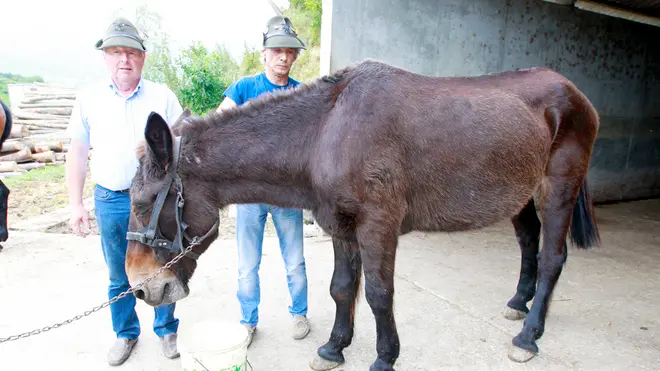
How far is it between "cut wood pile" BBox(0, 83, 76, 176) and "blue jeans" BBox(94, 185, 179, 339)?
18.9ft

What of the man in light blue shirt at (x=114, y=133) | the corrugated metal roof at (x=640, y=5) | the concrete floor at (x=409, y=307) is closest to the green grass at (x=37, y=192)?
the concrete floor at (x=409, y=307)

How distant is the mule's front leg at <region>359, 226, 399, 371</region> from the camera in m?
2.52

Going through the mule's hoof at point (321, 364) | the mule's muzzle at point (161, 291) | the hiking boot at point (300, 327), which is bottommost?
the mule's hoof at point (321, 364)

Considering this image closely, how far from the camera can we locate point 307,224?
5891 mm

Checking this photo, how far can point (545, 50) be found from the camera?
702 cm

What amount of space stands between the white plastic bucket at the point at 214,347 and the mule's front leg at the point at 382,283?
829 mm

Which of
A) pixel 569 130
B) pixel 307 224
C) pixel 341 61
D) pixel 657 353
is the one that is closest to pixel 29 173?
pixel 307 224

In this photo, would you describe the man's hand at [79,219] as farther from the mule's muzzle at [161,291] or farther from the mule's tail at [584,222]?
the mule's tail at [584,222]

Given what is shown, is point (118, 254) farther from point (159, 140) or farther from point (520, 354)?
point (520, 354)

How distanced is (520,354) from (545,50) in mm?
5741

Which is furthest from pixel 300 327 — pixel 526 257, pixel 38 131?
pixel 38 131

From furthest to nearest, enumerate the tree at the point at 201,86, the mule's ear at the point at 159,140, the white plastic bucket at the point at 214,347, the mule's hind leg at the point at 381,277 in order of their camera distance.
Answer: the tree at the point at 201,86 → the mule's hind leg at the point at 381,277 → the white plastic bucket at the point at 214,347 → the mule's ear at the point at 159,140

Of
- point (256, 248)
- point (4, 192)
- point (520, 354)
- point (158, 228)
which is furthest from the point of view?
point (4, 192)

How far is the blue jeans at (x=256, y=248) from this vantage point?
123 inches
